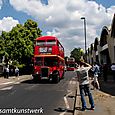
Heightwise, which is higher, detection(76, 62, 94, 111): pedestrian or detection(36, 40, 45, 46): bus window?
detection(36, 40, 45, 46): bus window

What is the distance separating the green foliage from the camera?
47500mm

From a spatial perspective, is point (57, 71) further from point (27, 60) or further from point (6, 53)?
point (27, 60)

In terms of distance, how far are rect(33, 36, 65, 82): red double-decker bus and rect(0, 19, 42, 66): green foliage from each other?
61.4 ft

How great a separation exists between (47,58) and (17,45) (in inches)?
817

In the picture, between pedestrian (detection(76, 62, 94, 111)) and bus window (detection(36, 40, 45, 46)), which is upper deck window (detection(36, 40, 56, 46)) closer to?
bus window (detection(36, 40, 45, 46))

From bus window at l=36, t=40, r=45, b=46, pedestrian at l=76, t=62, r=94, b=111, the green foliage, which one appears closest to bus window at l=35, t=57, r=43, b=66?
bus window at l=36, t=40, r=45, b=46

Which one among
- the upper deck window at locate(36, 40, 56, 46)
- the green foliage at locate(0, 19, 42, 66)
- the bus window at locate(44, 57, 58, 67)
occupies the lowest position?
the bus window at locate(44, 57, 58, 67)

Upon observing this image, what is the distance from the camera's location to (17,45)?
158 ft

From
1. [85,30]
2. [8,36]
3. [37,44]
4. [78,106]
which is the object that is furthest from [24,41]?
[78,106]

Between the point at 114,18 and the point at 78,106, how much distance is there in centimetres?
3074

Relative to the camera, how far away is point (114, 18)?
4125 centimetres

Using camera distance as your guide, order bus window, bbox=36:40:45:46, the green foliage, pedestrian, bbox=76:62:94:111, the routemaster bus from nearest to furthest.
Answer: pedestrian, bbox=76:62:94:111 → bus window, bbox=36:40:45:46 → the green foliage → the routemaster bus

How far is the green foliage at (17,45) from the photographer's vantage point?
4750 cm

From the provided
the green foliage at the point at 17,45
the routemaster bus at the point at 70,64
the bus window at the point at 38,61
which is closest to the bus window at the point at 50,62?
the bus window at the point at 38,61
